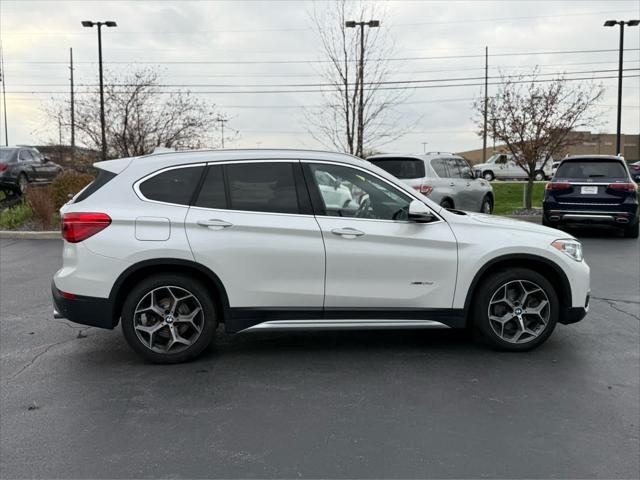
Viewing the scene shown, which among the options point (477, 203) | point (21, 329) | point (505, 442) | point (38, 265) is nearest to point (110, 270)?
point (21, 329)

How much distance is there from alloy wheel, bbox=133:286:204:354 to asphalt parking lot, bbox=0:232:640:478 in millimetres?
223

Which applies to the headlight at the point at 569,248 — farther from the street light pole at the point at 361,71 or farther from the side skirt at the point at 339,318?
the street light pole at the point at 361,71

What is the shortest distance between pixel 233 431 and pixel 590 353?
328 centimetres

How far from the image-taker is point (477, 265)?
5.25 metres

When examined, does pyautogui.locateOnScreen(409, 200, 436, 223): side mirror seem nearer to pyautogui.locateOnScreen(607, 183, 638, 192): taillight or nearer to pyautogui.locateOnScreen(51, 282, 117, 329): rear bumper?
pyautogui.locateOnScreen(51, 282, 117, 329): rear bumper

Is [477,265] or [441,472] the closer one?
[441,472]

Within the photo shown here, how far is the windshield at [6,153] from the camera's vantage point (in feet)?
65.9

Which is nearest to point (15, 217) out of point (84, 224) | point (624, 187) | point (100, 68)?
point (100, 68)

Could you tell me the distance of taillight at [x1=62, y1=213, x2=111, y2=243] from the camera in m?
4.96

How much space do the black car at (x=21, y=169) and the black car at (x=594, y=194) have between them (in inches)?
628

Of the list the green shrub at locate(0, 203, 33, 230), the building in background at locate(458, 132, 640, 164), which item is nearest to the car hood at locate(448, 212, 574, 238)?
the green shrub at locate(0, 203, 33, 230)

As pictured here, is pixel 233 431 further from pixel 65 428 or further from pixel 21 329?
pixel 21 329

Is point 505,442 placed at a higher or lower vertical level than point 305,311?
lower

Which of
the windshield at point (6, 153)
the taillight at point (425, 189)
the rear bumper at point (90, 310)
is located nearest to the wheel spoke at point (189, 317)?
the rear bumper at point (90, 310)
